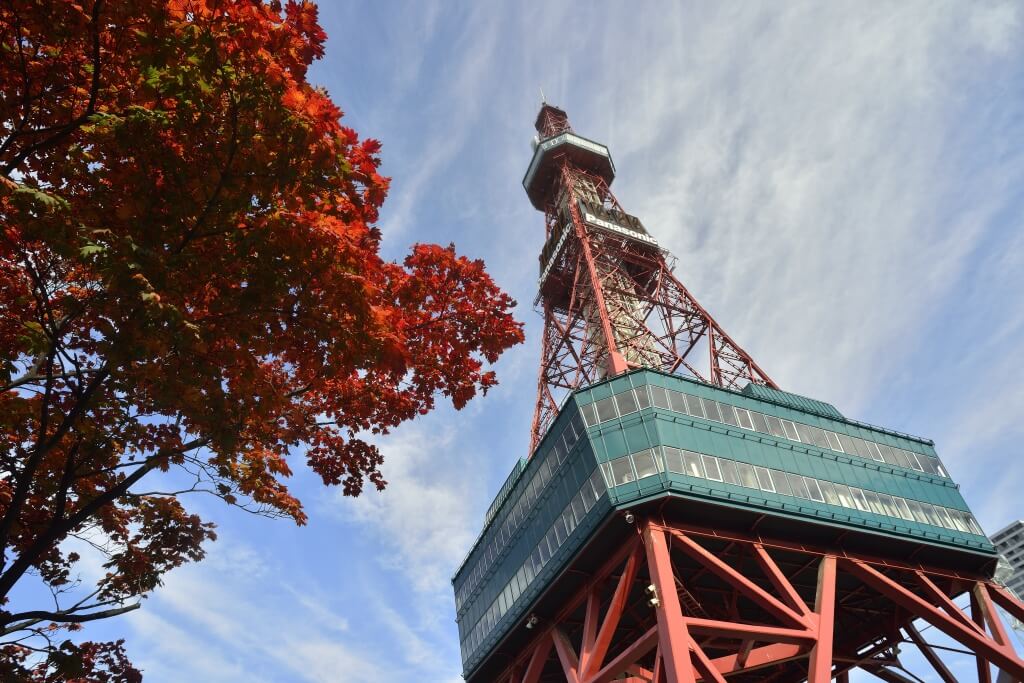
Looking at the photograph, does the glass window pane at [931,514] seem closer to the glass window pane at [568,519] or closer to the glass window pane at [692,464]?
the glass window pane at [692,464]

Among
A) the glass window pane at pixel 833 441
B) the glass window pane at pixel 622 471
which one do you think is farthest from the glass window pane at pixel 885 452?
the glass window pane at pixel 622 471

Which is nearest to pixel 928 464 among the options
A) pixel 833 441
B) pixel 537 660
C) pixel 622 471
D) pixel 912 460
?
pixel 912 460

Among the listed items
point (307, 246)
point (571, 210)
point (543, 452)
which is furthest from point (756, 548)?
point (571, 210)

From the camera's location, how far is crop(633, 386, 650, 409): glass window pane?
2503 cm

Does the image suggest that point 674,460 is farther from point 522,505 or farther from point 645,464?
point 522,505

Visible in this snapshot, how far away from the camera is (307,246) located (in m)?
6.75

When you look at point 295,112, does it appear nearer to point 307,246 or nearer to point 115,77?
point 307,246

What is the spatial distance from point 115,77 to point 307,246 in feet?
9.39

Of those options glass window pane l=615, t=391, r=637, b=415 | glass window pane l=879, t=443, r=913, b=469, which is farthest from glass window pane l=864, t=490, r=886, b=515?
glass window pane l=615, t=391, r=637, b=415

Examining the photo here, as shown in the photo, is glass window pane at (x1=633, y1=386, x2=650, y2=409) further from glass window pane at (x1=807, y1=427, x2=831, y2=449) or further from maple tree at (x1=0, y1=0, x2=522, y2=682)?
maple tree at (x1=0, y1=0, x2=522, y2=682)

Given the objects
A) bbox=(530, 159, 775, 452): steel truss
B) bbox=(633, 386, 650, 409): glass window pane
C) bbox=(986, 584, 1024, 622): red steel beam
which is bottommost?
bbox=(986, 584, 1024, 622): red steel beam

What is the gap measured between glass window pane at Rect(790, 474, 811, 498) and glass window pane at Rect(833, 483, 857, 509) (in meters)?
1.67

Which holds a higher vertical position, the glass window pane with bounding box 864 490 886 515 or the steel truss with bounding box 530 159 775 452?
the steel truss with bounding box 530 159 775 452

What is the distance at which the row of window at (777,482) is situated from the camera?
23.1 m
